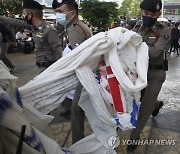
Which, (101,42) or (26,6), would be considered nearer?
(101,42)

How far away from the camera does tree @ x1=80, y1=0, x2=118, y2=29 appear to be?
23797 mm

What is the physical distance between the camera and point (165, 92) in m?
5.81

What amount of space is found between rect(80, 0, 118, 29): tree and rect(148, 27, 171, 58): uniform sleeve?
2125 centimetres

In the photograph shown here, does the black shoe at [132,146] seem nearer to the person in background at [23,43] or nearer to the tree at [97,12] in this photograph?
the person in background at [23,43]

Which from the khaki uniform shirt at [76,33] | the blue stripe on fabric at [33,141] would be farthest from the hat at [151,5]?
the blue stripe on fabric at [33,141]

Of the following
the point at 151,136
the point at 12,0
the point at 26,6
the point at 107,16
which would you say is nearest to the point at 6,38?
the point at 26,6

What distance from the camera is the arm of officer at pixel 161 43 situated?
9.40 feet

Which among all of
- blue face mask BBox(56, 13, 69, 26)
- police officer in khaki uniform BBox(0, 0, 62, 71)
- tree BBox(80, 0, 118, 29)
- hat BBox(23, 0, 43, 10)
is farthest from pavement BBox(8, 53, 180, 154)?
tree BBox(80, 0, 118, 29)

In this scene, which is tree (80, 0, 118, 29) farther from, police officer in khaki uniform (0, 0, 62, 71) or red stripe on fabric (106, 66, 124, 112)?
red stripe on fabric (106, 66, 124, 112)

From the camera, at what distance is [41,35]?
12.5 ft

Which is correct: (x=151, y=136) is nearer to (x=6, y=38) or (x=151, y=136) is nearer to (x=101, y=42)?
(x=101, y=42)

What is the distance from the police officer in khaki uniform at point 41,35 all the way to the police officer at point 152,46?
3.94 feet

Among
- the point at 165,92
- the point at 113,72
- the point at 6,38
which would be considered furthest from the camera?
the point at 6,38

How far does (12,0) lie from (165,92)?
10899mm
